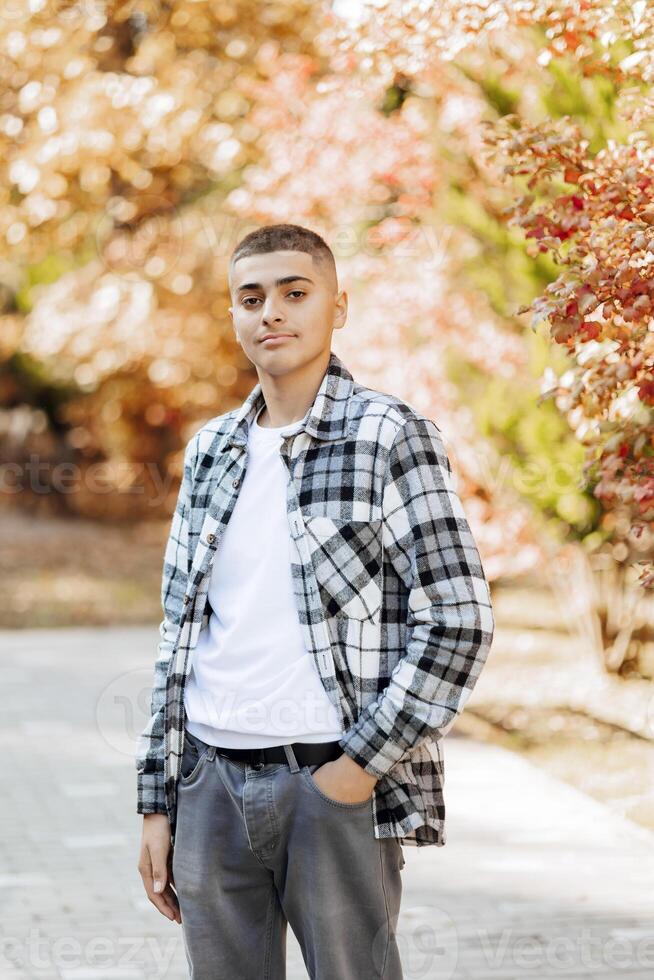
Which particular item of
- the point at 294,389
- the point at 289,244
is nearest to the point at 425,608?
the point at 294,389

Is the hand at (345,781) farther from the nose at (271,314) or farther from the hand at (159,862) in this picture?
the nose at (271,314)

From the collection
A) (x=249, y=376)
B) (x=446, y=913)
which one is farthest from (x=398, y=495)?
(x=249, y=376)

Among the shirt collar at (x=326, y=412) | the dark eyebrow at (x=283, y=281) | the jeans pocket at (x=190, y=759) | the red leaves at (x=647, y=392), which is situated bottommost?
the jeans pocket at (x=190, y=759)

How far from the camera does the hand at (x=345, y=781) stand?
2262 mm

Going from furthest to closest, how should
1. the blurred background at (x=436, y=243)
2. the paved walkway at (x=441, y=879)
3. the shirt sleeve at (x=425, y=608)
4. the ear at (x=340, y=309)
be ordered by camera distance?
the paved walkway at (x=441, y=879), the blurred background at (x=436, y=243), the ear at (x=340, y=309), the shirt sleeve at (x=425, y=608)

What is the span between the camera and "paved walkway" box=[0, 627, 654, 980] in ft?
13.5

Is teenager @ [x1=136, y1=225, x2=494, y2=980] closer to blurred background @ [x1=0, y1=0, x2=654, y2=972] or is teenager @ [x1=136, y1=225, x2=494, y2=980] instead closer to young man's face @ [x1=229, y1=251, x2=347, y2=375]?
young man's face @ [x1=229, y1=251, x2=347, y2=375]

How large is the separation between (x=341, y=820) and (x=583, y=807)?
3797mm

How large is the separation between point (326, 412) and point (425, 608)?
45 centimetres

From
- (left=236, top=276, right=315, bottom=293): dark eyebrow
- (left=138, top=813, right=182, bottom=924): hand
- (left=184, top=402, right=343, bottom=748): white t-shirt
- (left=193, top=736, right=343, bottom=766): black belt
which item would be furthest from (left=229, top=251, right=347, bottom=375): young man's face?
(left=138, top=813, right=182, bottom=924): hand

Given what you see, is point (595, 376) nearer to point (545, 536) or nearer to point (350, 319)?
point (545, 536)

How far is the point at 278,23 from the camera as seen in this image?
11.2m

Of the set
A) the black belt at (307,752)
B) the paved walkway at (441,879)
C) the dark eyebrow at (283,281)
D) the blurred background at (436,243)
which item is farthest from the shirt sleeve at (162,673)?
the paved walkway at (441,879)

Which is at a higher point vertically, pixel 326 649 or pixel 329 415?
pixel 329 415
